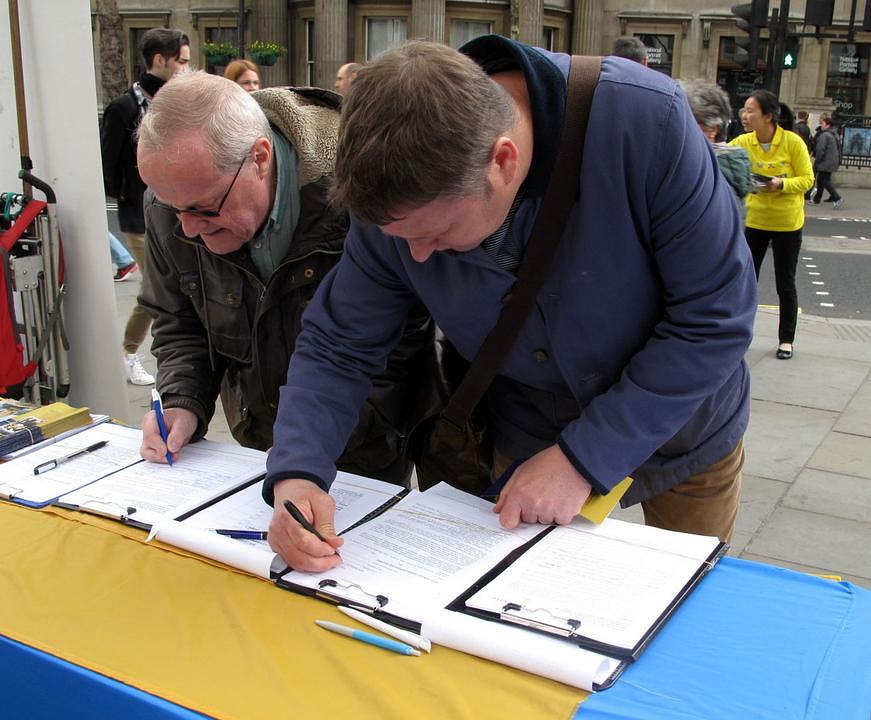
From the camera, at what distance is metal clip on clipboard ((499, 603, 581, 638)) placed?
1.29 m

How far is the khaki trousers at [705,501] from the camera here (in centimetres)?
193

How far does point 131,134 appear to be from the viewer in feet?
16.8

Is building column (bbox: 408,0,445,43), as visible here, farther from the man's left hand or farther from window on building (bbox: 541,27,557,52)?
the man's left hand

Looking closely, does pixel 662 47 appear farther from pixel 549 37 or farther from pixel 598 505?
pixel 598 505

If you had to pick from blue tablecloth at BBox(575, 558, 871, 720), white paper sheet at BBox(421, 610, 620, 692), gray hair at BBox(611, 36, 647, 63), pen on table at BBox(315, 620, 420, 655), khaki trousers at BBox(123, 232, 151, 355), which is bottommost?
khaki trousers at BBox(123, 232, 151, 355)

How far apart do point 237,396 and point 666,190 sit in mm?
1232

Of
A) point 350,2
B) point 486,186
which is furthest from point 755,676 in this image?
point 350,2

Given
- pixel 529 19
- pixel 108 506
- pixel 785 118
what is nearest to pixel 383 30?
pixel 529 19

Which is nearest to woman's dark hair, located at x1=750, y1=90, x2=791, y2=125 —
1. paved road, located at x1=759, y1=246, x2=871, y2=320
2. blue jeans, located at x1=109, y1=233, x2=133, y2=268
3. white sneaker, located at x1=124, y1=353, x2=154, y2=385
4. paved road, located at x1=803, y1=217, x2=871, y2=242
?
paved road, located at x1=759, y1=246, x2=871, y2=320

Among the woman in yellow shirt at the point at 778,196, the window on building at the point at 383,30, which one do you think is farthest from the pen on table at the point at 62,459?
the window on building at the point at 383,30

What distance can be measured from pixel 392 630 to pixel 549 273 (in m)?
0.66

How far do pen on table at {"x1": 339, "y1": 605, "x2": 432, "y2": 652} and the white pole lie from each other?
2300mm

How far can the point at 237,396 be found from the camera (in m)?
2.28

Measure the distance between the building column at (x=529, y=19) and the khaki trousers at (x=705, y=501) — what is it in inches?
926
